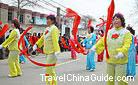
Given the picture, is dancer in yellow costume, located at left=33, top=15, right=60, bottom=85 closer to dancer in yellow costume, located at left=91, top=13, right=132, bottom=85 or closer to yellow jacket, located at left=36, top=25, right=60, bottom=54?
yellow jacket, located at left=36, top=25, right=60, bottom=54

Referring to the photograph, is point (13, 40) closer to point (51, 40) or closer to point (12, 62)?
point (12, 62)

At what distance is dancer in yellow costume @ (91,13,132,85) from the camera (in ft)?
18.8

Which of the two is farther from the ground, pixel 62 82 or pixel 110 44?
pixel 110 44

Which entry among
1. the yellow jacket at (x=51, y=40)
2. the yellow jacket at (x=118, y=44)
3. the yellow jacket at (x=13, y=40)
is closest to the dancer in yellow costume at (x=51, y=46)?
the yellow jacket at (x=51, y=40)

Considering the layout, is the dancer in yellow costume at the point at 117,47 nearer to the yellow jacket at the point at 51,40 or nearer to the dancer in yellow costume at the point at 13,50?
the yellow jacket at the point at 51,40

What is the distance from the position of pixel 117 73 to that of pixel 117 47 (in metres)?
0.46

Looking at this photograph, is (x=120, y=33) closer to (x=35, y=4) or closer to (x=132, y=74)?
(x=132, y=74)

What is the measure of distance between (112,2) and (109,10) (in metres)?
0.16

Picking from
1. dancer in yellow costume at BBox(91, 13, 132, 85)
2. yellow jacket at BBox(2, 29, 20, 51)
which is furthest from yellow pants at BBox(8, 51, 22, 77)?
dancer in yellow costume at BBox(91, 13, 132, 85)

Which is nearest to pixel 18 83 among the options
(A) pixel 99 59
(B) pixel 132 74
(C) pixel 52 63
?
(C) pixel 52 63

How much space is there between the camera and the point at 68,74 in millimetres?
10922

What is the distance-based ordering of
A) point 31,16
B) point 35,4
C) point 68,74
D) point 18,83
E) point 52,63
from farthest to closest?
point 31,16 → point 35,4 → point 68,74 → point 18,83 → point 52,63

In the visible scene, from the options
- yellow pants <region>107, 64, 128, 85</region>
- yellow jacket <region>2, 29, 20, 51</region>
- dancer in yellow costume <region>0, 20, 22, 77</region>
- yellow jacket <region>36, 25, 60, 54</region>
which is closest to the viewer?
yellow pants <region>107, 64, 128, 85</region>

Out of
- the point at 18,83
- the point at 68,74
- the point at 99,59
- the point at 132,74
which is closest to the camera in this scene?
the point at 18,83
